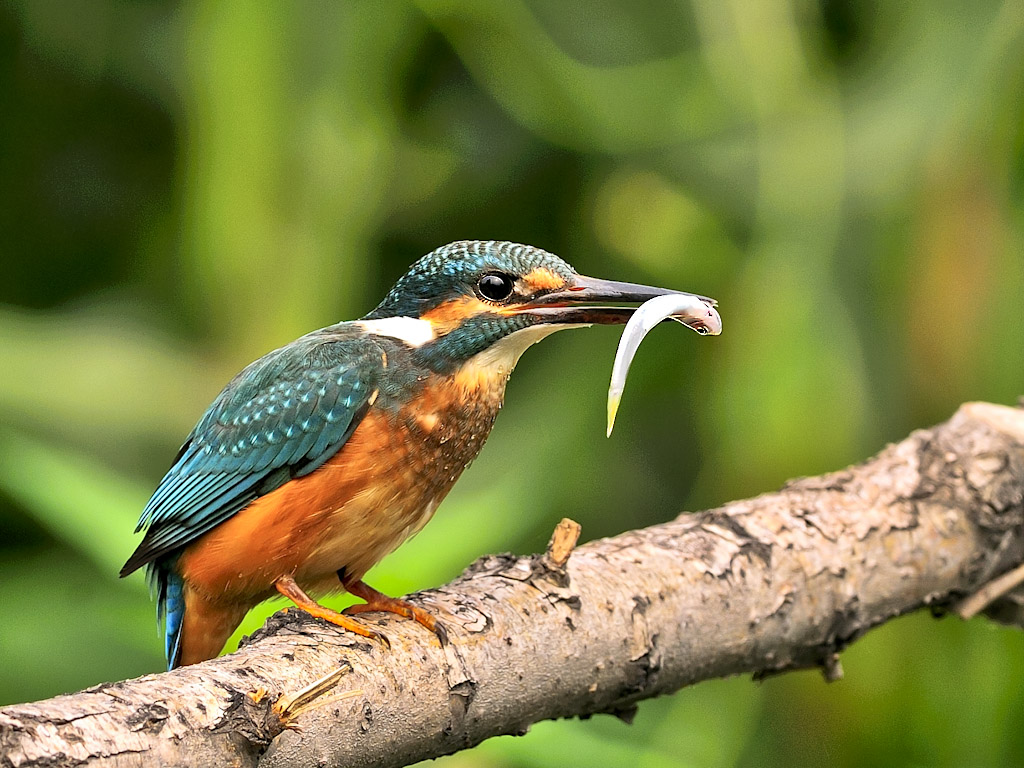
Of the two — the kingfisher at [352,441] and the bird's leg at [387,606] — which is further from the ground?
the kingfisher at [352,441]

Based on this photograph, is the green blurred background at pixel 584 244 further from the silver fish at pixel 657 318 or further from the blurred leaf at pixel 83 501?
the silver fish at pixel 657 318

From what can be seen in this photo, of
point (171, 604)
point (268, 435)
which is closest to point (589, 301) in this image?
point (268, 435)

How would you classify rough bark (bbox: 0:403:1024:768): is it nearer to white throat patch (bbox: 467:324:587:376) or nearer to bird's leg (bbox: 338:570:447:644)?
bird's leg (bbox: 338:570:447:644)

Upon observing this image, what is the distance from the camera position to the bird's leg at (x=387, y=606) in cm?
155

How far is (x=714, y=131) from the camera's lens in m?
3.17

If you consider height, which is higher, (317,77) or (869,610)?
(317,77)

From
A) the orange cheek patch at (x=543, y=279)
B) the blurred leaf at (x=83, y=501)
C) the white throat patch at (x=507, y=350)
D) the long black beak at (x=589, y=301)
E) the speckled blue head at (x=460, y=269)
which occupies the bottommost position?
the blurred leaf at (x=83, y=501)

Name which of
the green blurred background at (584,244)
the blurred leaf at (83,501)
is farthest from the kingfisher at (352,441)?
the green blurred background at (584,244)

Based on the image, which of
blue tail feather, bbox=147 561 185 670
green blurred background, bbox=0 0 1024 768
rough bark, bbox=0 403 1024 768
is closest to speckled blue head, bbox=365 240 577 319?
rough bark, bbox=0 403 1024 768

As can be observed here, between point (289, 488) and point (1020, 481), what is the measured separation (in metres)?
1.26

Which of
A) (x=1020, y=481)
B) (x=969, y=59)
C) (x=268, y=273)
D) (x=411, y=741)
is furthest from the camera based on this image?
(x=969, y=59)

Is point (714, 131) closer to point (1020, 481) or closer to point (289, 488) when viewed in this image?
point (1020, 481)

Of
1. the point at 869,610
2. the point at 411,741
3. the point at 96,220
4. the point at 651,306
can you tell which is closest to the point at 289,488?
the point at 411,741

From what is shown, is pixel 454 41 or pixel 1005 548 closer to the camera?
pixel 1005 548
